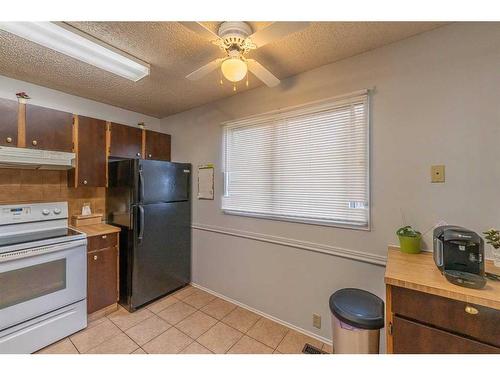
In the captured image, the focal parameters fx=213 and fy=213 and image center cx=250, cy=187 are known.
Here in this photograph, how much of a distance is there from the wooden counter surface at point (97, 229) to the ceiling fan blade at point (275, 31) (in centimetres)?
225

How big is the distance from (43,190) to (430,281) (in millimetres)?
3347

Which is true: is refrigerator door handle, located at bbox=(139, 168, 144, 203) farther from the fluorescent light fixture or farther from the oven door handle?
the fluorescent light fixture

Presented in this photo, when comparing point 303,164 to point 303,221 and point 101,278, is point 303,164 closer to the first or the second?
point 303,221

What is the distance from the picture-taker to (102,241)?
2.22m

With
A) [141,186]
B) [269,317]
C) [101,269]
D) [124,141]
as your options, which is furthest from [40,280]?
[269,317]

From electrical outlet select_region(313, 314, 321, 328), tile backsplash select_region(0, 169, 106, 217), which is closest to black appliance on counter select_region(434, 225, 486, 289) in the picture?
electrical outlet select_region(313, 314, 321, 328)

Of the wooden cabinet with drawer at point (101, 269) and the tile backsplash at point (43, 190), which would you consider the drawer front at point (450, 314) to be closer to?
the wooden cabinet with drawer at point (101, 269)

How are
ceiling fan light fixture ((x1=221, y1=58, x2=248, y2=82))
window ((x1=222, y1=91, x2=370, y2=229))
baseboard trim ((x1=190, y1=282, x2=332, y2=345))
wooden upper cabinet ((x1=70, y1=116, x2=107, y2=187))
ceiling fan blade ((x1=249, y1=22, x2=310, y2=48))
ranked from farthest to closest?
wooden upper cabinet ((x1=70, y1=116, x2=107, y2=187)) < baseboard trim ((x1=190, y1=282, x2=332, y2=345)) < window ((x1=222, y1=91, x2=370, y2=229)) < ceiling fan light fixture ((x1=221, y1=58, x2=248, y2=82)) < ceiling fan blade ((x1=249, y1=22, x2=310, y2=48))

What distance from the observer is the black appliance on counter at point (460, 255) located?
3.52 feet

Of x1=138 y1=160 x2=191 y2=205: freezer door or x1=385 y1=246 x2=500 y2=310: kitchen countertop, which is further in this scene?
x1=138 y1=160 x2=191 y2=205: freezer door

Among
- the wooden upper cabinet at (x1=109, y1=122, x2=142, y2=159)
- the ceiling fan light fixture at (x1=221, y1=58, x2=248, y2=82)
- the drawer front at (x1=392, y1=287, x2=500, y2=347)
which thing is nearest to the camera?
the drawer front at (x1=392, y1=287, x2=500, y2=347)

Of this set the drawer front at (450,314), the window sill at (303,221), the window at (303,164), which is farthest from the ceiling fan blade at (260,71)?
the drawer front at (450,314)

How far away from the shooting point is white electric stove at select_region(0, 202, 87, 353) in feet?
5.33
